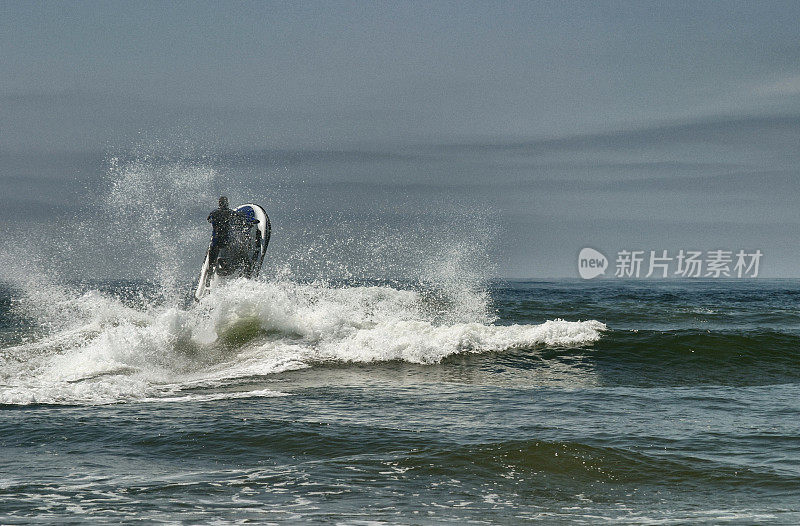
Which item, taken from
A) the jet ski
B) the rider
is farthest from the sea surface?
the rider

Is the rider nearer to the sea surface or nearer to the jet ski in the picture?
the jet ski

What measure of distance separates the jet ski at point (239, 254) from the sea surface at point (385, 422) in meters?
1.47

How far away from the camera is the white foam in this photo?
10.3 meters

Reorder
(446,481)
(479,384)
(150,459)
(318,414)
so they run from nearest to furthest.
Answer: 1. (446,481)
2. (150,459)
3. (318,414)
4. (479,384)

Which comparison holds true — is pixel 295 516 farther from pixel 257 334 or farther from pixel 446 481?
pixel 257 334

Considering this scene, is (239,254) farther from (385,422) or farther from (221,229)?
(385,422)

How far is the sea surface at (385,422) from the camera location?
17.2ft

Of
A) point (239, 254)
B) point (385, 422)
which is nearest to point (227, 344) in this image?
point (239, 254)

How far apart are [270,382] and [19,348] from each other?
7240 millimetres

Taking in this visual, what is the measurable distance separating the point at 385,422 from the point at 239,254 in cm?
1140

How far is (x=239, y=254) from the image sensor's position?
60.2 feet

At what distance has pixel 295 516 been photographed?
15.9ft

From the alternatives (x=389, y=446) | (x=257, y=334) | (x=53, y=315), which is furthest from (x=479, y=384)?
(x=53, y=315)

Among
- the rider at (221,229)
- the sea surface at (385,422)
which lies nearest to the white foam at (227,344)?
the sea surface at (385,422)
